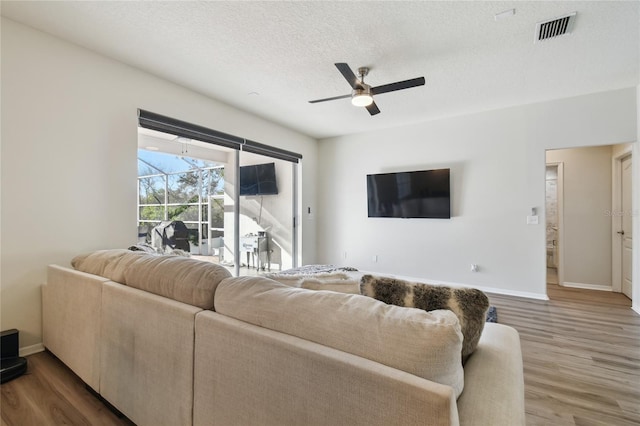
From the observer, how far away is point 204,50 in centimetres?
273

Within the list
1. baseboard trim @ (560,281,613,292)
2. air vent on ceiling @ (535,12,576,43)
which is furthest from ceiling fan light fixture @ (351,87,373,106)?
baseboard trim @ (560,281,613,292)

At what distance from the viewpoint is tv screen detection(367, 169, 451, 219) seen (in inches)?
182

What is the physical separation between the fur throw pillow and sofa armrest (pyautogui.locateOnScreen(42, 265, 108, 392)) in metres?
1.62

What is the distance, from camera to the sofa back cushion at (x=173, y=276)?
1.31m

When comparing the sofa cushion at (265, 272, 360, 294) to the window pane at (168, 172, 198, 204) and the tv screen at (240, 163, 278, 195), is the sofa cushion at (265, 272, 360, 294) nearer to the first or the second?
the window pane at (168, 172, 198, 204)

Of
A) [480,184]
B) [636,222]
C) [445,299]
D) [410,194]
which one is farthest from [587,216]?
[445,299]

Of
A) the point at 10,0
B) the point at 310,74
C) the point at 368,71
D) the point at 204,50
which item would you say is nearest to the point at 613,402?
the point at 368,71

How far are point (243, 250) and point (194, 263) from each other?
172 inches

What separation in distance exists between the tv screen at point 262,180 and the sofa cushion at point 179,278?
4.01 m

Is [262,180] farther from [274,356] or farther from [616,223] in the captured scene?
[616,223]

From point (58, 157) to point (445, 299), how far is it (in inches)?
127

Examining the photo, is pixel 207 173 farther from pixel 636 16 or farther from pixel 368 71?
pixel 636 16

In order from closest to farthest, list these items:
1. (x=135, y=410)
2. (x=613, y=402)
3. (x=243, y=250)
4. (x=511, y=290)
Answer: (x=135, y=410) → (x=613, y=402) → (x=511, y=290) → (x=243, y=250)

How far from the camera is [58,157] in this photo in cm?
254
